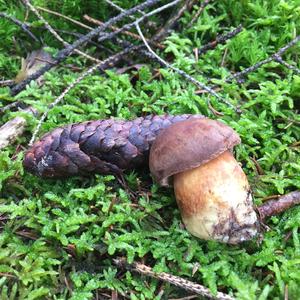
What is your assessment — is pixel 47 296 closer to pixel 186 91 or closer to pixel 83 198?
pixel 83 198

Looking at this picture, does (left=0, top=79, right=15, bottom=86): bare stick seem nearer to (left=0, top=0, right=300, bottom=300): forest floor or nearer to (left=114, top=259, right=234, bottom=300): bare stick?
(left=0, top=0, right=300, bottom=300): forest floor

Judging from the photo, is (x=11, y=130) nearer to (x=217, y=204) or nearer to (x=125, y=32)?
(x=125, y=32)

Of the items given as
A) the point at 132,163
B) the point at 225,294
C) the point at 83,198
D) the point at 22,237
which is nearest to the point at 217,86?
the point at 132,163

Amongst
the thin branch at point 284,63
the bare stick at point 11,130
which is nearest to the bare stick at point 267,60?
the thin branch at point 284,63

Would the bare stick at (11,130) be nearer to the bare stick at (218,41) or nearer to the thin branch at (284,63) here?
the bare stick at (218,41)

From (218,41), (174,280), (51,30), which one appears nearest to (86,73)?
(51,30)

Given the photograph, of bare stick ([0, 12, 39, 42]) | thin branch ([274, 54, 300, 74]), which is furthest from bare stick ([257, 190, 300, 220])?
bare stick ([0, 12, 39, 42])
